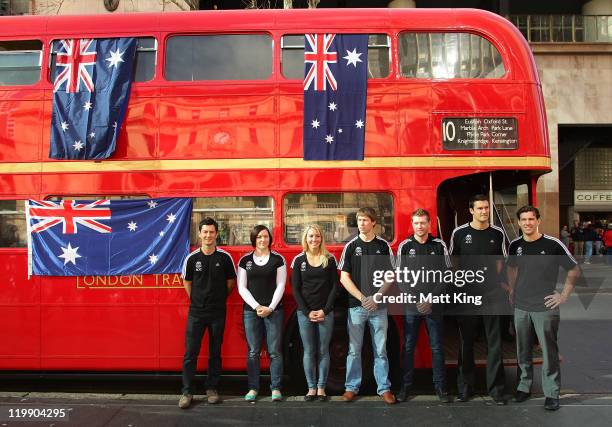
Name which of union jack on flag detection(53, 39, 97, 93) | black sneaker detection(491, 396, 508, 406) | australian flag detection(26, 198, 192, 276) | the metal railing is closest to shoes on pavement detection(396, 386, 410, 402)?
black sneaker detection(491, 396, 508, 406)

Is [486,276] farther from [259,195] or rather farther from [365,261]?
[259,195]

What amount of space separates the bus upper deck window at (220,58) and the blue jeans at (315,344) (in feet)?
9.48

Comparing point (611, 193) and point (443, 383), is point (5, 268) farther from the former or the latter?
point (611, 193)

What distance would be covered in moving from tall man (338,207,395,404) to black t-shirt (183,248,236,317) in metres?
1.31

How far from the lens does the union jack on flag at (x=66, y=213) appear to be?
596 centimetres

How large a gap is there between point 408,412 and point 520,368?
4.53 ft

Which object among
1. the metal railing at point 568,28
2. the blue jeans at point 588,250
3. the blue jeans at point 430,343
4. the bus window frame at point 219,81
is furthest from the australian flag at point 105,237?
the metal railing at point 568,28

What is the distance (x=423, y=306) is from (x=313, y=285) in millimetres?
1208

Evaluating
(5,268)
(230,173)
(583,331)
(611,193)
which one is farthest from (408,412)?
(611,193)

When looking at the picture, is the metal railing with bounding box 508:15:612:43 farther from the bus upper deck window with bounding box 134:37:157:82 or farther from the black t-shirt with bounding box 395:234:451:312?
the bus upper deck window with bounding box 134:37:157:82

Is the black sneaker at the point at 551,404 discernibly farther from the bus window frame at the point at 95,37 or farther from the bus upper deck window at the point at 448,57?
the bus window frame at the point at 95,37

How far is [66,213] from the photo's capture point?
597cm

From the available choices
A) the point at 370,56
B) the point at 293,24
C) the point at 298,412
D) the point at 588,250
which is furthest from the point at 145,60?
the point at 588,250

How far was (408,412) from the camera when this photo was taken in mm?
5344
